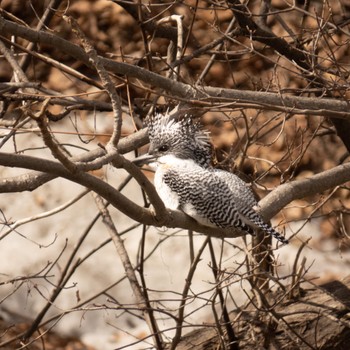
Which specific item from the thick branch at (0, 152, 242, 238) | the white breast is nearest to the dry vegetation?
the thick branch at (0, 152, 242, 238)

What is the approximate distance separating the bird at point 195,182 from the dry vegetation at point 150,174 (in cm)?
6

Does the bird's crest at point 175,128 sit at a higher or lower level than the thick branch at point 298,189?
higher

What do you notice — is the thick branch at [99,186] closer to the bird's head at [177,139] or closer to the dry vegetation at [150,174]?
the dry vegetation at [150,174]

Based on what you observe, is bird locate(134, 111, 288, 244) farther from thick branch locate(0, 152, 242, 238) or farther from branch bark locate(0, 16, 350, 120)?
branch bark locate(0, 16, 350, 120)

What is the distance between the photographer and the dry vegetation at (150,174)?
9.29ft

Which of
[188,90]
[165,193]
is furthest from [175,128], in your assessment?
[188,90]

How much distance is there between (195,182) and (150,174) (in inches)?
86.0

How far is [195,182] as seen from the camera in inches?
132

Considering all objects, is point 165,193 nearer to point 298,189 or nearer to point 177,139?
point 177,139

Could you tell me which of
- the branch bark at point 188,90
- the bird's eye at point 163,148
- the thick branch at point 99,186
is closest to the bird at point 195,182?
the bird's eye at point 163,148

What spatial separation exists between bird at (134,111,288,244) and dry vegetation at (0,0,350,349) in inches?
2.5

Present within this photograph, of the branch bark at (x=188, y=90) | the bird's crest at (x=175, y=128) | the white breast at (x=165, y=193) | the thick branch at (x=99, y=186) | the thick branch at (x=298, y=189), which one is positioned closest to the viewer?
the thick branch at (x=99, y=186)

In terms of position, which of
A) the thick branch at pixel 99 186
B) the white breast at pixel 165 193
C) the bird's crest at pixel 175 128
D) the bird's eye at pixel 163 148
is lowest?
the thick branch at pixel 99 186

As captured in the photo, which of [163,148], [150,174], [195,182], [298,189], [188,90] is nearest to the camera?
[188,90]
